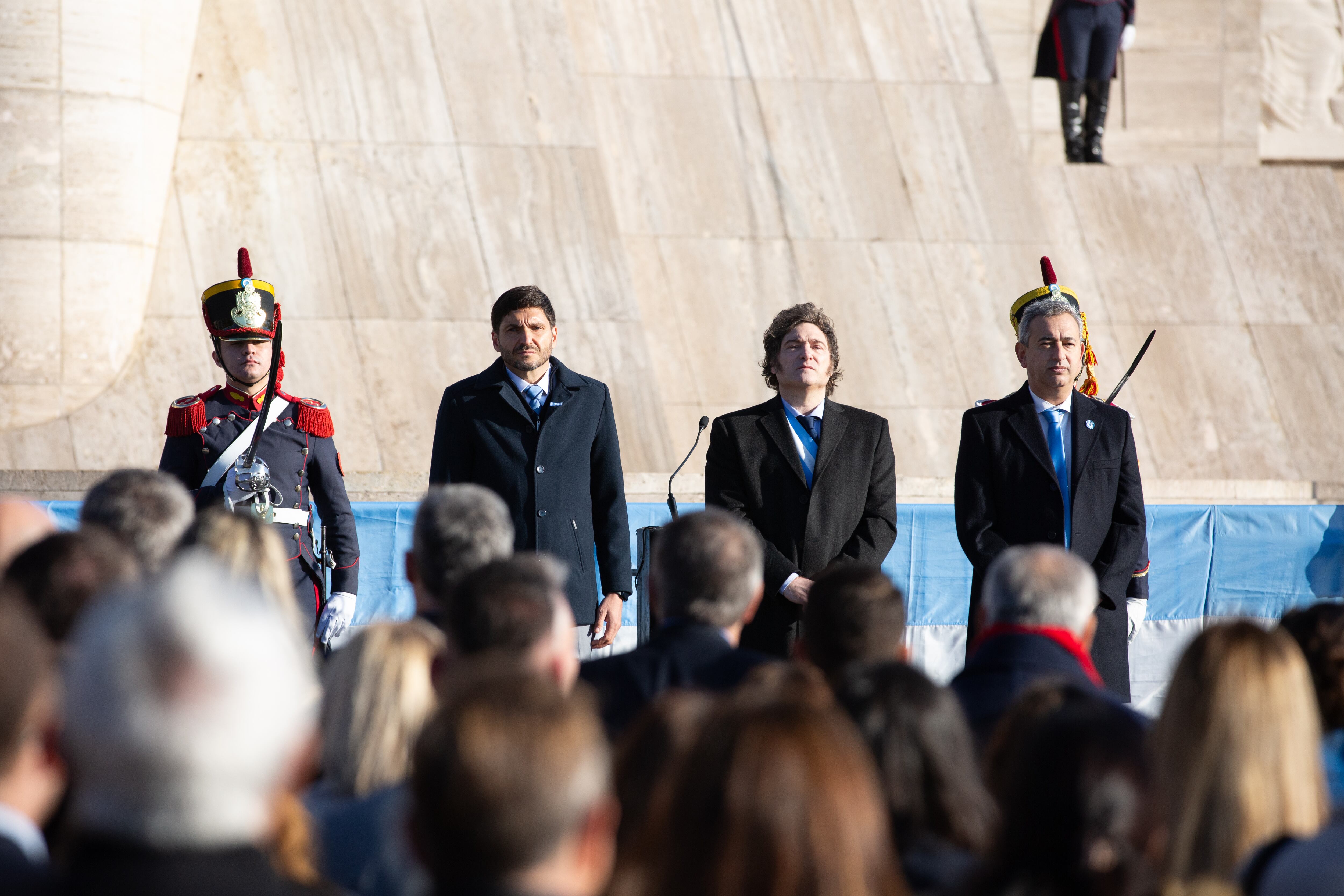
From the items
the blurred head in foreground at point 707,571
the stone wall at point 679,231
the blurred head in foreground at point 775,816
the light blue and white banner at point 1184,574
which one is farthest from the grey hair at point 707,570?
the stone wall at point 679,231

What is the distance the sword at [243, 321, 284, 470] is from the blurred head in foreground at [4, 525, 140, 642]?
2.48 meters

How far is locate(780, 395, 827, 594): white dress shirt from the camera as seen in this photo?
17.2 feet

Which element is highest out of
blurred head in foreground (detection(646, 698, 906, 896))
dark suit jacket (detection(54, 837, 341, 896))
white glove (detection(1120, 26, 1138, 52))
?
white glove (detection(1120, 26, 1138, 52))

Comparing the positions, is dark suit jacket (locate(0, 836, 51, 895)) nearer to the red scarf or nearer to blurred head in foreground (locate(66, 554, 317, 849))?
blurred head in foreground (locate(66, 554, 317, 849))

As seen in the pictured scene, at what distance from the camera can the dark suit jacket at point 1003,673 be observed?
3.12 metres

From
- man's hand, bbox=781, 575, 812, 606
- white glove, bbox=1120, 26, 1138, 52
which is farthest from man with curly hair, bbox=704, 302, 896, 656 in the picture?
white glove, bbox=1120, 26, 1138, 52

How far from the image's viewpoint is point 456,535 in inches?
142

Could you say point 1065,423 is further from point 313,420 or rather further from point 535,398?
point 313,420

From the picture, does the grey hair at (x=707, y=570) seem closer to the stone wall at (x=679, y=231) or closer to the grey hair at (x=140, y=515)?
the grey hair at (x=140, y=515)

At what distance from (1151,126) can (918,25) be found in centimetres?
333

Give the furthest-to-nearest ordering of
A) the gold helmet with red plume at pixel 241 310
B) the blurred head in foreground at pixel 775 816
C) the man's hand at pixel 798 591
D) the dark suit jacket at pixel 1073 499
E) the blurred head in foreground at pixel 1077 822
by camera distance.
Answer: the gold helmet with red plume at pixel 241 310
the dark suit jacket at pixel 1073 499
the man's hand at pixel 798 591
the blurred head in foreground at pixel 1077 822
the blurred head in foreground at pixel 775 816

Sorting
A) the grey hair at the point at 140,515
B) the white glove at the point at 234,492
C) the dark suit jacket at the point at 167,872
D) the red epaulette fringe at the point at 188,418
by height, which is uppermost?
the red epaulette fringe at the point at 188,418

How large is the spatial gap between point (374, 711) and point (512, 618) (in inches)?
13.5

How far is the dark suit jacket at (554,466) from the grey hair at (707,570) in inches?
77.8
